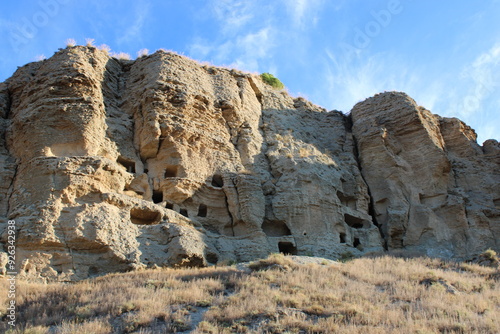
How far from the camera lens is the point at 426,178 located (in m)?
22.6

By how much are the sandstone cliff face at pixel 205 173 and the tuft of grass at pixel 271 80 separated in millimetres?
1899

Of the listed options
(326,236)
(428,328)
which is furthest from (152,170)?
(428,328)

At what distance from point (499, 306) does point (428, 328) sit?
135 inches

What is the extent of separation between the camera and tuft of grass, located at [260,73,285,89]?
27.1 meters

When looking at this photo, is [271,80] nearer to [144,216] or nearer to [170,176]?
[170,176]

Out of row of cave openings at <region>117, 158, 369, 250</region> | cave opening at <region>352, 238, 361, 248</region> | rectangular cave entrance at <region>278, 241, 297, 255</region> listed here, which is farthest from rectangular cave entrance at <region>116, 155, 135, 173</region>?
cave opening at <region>352, 238, 361, 248</region>

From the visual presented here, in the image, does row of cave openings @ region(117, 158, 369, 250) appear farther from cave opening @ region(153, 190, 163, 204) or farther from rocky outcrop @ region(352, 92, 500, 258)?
rocky outcrop @ region(352, 92, 500, 258)

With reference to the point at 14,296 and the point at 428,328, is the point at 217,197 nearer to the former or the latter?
the point at 14,296

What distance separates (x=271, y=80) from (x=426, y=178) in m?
10.0

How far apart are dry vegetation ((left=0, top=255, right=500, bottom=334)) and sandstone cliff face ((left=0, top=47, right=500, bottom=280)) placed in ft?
6.05

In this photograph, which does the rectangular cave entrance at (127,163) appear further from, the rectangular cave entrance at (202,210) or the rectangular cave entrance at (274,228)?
the rectangular cave entrance at (274,228)

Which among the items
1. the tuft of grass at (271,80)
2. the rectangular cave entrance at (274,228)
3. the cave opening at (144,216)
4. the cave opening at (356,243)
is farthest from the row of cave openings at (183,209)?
the tuft of grass at (271,80)

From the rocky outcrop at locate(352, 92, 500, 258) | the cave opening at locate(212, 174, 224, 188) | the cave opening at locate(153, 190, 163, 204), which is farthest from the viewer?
the rocky outcrop at locate(352, 92, 500, 258)

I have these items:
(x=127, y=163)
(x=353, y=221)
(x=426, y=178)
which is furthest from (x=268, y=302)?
(x=426, y=178)
